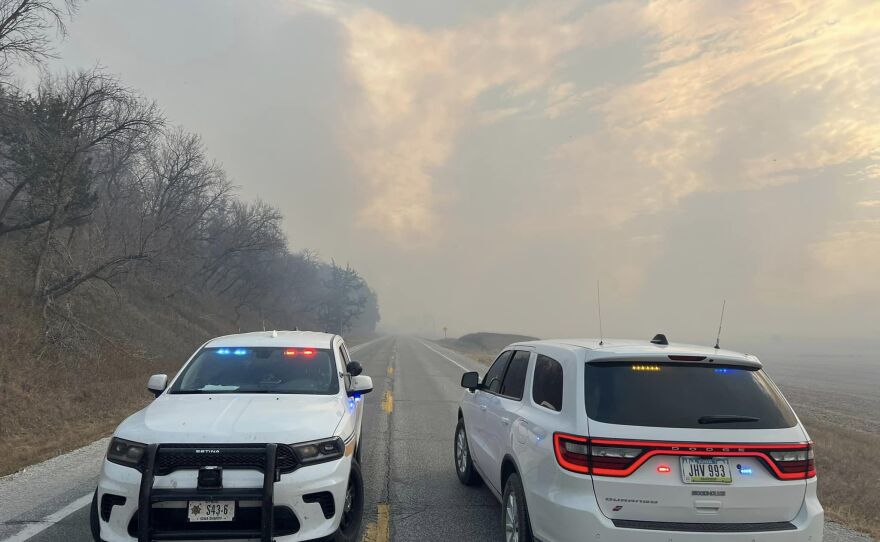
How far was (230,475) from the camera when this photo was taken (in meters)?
3.84

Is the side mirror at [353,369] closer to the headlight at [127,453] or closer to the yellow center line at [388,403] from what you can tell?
the headlight at [127,453]

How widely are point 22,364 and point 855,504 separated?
16512 mm

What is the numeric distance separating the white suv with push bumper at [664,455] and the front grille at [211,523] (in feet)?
5.69

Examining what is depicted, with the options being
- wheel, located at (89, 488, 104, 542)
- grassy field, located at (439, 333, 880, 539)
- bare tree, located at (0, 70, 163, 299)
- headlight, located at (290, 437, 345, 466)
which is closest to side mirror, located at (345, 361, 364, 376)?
headlight, located at (290, 437, 345, 466)

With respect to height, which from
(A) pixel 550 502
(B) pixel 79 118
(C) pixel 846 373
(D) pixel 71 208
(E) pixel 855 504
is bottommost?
(C) pixel 846 373

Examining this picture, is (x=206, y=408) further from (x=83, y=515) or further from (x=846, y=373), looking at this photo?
(x=846, y=373)

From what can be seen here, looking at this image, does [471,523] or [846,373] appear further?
[846,373]

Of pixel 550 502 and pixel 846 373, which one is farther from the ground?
pixel 550 502

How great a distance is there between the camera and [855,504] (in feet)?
22.1

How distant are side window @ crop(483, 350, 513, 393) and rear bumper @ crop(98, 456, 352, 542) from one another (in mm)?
2192

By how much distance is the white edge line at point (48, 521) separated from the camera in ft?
15.3

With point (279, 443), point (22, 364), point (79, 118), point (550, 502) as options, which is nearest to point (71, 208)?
point (79, 118)

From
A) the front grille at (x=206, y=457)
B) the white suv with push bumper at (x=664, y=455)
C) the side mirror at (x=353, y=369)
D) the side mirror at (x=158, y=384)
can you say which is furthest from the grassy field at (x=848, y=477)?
the side mirror at (x=158, y=384)

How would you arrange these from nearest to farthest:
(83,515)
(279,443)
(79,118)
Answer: (279,443) → (83,515) → (79,118)
